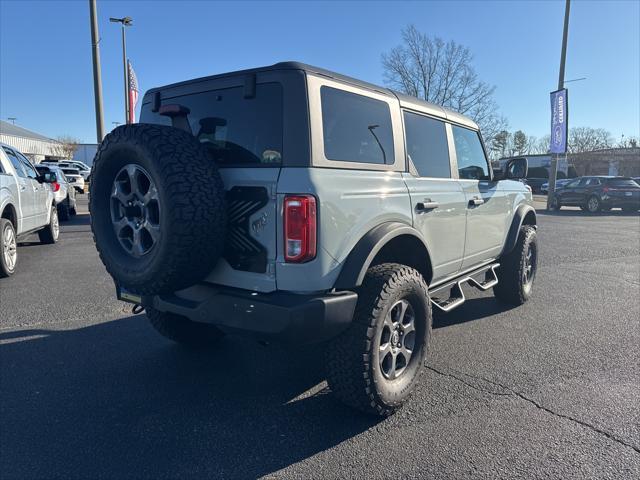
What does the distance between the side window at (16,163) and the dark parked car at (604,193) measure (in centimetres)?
2062

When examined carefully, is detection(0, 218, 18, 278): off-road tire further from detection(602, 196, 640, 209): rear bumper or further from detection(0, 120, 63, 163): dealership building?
detection(0, 120, 63, 163): dealership building

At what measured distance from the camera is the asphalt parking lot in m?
2.41

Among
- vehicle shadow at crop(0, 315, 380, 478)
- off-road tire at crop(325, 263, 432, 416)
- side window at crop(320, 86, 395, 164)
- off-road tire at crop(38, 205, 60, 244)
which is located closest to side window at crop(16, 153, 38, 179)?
off-road tire at crop(38, 205, 60, 244)

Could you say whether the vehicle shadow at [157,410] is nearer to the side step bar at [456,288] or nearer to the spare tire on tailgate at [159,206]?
the spare tire on tailgate at [159,206]

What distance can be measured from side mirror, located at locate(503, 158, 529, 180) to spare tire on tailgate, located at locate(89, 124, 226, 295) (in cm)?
349

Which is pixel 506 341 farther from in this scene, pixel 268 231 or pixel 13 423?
pixel 13 423

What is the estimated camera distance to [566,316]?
4.98 m

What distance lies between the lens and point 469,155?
4504 millimetres

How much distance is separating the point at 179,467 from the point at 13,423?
3.93 ft

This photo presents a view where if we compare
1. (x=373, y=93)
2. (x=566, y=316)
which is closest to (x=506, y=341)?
(x=566, y=316)

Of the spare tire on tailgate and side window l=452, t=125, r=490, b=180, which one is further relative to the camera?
side window l=452, t=125, r=490, b=180

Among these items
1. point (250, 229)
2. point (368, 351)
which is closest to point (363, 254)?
point (368, 351)

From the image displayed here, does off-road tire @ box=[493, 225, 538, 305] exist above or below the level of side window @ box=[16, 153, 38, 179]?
below

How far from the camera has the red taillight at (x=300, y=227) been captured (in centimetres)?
243
